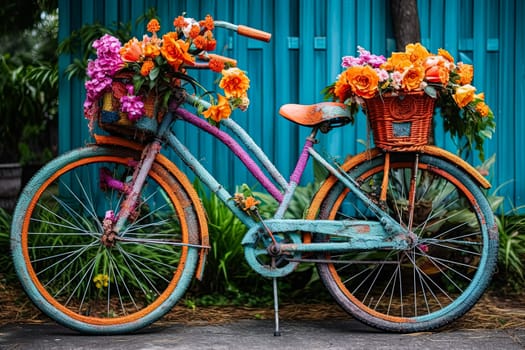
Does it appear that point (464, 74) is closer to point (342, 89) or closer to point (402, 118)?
point (402, 118)

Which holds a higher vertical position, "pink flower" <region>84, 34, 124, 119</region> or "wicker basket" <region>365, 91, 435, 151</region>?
"pink flower" <region>84, 34, 124, 119</region>

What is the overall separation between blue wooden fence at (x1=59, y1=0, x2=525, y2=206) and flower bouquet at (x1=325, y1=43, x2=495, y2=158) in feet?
4.48

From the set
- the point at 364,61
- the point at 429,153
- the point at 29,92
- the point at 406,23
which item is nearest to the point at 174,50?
the point at 364,61

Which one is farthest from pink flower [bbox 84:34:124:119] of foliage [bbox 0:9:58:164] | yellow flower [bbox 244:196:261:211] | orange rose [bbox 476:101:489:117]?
foliage [bbox 0:9:58:164]

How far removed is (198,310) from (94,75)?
5.13 feet

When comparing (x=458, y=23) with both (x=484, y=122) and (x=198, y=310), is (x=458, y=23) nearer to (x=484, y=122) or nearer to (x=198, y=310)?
(x=484, y=122)

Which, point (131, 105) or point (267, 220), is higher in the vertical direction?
point (131, 105)

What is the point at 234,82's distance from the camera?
3686 mm

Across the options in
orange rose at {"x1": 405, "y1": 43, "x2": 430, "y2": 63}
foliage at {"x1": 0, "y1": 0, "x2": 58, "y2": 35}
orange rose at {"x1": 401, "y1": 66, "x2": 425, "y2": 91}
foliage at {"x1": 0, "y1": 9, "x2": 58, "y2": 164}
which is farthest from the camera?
foliage at {"x1": 0, "y1": 0, "x2": 58, "y2": 35}

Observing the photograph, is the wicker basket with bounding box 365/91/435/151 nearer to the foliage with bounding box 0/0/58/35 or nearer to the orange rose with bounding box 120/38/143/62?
the orange rose with bounding box 120/38/143/62

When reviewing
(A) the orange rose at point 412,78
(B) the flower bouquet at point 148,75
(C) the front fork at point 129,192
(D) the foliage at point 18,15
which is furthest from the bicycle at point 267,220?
(D) the foliage at point 18,15

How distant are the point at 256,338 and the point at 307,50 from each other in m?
2.24

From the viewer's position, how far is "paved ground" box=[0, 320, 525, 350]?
3.63 meters

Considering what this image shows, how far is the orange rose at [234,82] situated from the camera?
3.66 metres
